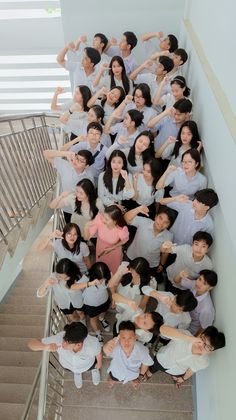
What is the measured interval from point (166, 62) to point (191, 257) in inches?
84.3

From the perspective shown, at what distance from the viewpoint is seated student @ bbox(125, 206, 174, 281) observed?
2656 millimetres

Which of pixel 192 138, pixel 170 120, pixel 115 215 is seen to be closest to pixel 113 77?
pixel 170 120

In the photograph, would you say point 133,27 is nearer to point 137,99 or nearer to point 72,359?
point 137,99

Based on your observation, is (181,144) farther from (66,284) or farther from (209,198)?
(66,284)

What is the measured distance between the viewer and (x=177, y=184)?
113 inches

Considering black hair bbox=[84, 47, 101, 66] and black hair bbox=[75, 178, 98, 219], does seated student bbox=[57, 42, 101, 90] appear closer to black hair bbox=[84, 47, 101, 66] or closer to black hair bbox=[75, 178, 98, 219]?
black hair bbox=[84, 47, 101, 66]

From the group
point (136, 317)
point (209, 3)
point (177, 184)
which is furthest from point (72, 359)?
point (209, 3)

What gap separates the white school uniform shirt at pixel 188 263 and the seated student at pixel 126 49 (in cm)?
264

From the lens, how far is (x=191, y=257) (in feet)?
8.31

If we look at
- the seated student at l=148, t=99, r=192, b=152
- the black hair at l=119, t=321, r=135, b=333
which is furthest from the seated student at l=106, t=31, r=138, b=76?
the black hair at l=119, t=321, r=135, b=333

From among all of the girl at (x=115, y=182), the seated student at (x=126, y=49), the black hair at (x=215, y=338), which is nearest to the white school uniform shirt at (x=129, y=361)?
the black hair at (x=215, y=338)

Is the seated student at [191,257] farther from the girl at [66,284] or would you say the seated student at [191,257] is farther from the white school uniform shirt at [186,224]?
the girl at [66,284]

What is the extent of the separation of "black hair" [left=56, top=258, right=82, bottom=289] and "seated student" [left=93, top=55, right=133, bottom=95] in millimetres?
2161

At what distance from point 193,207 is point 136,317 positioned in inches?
36.0
